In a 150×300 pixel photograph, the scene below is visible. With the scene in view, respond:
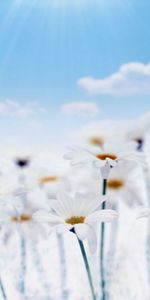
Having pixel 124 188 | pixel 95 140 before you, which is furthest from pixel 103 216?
pixel 95 140

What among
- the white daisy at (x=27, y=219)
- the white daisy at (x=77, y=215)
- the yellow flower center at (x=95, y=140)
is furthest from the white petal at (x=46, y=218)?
the yellow flower center at (x=95, y=140)

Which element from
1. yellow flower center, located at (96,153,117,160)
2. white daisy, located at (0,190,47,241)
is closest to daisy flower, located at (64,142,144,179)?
yellow flower center, located at (96,153,117,160)

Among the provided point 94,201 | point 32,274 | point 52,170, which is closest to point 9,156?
point 52,170

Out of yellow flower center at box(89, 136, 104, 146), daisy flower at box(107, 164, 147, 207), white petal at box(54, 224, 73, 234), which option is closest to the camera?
white petal at box(54, 224, 73, 234)

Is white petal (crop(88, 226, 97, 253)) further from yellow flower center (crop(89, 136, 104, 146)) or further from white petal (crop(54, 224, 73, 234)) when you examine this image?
yellow flower center (crop(89, 136, 104, 146))

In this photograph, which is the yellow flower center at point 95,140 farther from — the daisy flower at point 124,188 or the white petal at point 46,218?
the white petal at point 46,218

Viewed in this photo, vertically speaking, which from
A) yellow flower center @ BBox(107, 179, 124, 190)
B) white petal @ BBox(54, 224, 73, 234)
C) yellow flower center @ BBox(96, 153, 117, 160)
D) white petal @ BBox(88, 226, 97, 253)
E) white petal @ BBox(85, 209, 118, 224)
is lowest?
white petal @ BBox(88, 226, 97, 253)
